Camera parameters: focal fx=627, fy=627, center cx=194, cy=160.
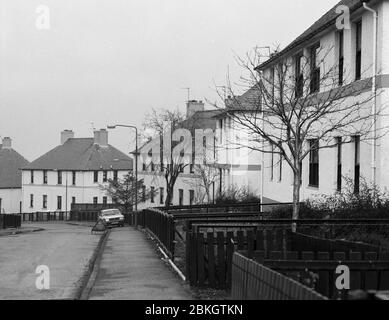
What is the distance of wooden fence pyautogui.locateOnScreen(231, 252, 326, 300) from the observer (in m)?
5.57

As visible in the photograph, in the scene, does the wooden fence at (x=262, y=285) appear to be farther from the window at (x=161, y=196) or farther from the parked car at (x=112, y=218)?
the window at (x=161, y=196)

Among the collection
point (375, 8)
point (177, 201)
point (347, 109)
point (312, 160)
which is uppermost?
point (375, 8)

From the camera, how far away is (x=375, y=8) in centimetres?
1803

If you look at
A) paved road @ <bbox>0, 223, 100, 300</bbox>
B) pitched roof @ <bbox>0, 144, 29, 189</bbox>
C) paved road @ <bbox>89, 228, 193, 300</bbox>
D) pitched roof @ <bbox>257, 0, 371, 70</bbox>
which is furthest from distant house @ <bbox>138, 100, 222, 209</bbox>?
paved road @ <bbox>89, 228, 193, 300</bbox>

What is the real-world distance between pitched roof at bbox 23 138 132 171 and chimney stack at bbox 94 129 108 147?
1.92ft

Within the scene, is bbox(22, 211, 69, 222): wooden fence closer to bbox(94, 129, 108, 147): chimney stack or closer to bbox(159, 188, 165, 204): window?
bbox(94, 129, 108, 147): chimney stack

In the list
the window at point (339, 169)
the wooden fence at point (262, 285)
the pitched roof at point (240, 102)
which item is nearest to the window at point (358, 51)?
the window at point (339, 169)

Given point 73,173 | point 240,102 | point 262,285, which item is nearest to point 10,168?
point 73,173

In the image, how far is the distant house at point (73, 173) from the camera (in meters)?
81.2

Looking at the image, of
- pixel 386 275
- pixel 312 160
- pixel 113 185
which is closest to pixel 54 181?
pixel 113 185

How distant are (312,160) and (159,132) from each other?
3516 cm

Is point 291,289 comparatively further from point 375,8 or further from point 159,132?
point 159,132

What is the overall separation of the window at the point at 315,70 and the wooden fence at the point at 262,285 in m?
13.4

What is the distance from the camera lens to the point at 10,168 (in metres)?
91.9
